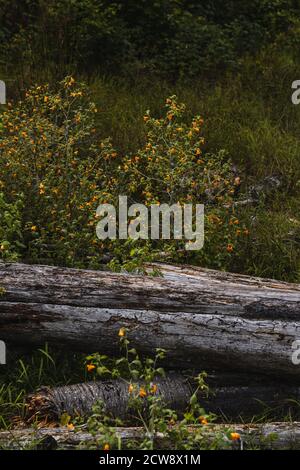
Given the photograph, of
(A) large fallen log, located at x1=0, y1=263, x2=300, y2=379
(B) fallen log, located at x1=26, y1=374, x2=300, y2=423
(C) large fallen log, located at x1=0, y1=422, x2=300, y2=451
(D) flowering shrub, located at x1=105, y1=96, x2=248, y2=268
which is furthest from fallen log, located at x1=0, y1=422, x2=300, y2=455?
(D) flowering shrub, located at x1=105, y1=96, x2=248, y2=268

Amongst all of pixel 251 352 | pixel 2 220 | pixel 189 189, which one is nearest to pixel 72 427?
pixel 251 352

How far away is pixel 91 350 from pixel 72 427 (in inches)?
33.2

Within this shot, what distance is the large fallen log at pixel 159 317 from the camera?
4.64m

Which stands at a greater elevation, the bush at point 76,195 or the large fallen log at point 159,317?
the bush at point 76,195

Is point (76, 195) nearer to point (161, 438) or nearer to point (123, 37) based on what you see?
point (161, 438)

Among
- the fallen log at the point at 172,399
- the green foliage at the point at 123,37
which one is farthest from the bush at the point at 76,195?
the green foliage at the point at 123,37

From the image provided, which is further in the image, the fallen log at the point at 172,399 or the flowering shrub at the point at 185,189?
the flowering shrub at the point at 185,189

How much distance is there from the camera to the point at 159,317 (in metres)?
4.68

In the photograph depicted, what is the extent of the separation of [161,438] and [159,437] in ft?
0.04

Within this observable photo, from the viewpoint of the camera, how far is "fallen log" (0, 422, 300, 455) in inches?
156

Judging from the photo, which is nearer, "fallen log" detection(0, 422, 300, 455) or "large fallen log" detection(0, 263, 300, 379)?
"fallen log" detection(0, 422, 300, 455)

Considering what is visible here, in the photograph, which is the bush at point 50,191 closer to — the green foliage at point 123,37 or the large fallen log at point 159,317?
the large fallen log at point 159,317

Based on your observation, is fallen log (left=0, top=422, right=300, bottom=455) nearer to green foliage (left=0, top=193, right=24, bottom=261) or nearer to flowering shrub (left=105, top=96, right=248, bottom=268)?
green foliage (left=0, top=193, right=24, bottom=261)
